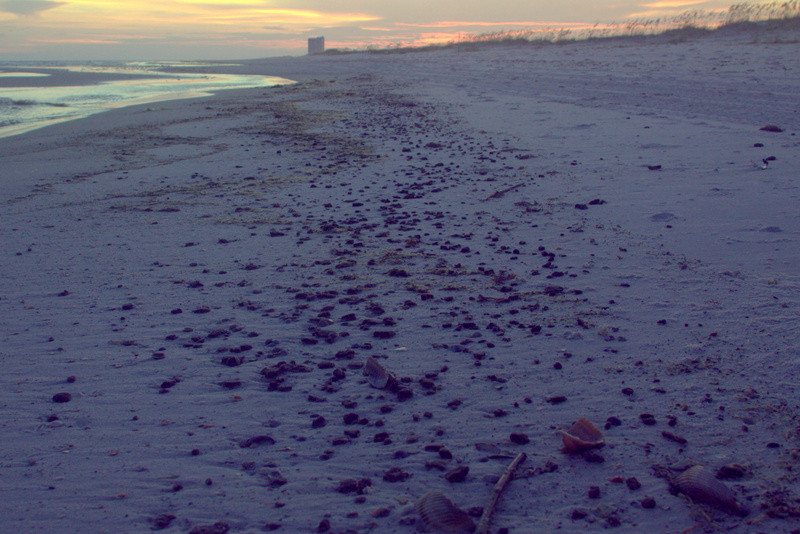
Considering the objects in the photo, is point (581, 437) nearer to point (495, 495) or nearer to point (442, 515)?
point (495, 495)

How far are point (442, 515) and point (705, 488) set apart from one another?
1051 mm

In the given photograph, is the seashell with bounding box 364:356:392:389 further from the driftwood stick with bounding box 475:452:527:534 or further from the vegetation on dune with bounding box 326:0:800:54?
the vegetation on dune with bounding box 326:0:800:54

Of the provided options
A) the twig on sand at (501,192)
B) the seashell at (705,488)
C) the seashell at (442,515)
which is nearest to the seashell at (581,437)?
the seashell at (705,488)

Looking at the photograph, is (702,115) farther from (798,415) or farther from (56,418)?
(56,418)

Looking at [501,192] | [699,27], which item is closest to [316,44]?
[699,27]

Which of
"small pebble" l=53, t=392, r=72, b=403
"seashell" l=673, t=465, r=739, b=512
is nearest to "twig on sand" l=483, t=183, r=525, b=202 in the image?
"seashell" l=673, t=465, r=739, b=512

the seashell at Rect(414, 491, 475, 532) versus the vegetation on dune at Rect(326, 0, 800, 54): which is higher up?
the vegetation on dune at Rect(326, 0, 800, 54)

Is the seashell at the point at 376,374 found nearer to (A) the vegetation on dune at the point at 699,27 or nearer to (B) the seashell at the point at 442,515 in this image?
(B) the seashell at the point at 442,515

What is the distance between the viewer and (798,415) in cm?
275

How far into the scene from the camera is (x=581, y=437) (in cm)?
265

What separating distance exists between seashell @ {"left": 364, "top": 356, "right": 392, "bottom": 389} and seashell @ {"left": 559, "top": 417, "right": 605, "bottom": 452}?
986mm

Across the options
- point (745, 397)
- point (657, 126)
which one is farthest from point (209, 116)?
point (745, 397)

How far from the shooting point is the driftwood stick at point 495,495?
7.02 ft

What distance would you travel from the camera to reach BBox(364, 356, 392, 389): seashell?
318 cm
